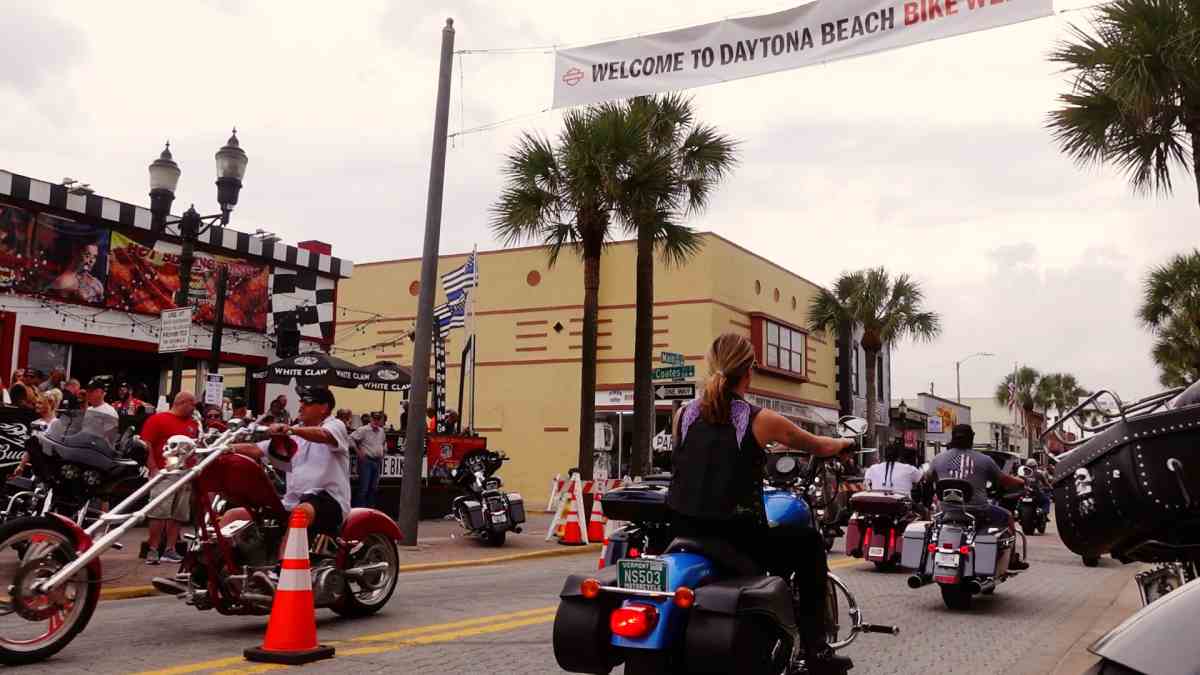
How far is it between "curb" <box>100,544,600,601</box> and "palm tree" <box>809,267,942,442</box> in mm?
26039

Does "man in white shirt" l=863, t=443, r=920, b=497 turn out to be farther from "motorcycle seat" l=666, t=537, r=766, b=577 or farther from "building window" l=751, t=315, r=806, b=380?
"building window" l=751, t=315, r=806, b=380

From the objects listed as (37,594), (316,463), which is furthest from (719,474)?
(37,594)

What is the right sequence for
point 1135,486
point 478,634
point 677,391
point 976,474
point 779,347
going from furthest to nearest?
point 779,347, point 677,391, point 976,474, point 478,634, point 1135,486

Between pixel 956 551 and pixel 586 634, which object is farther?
pixel 956 551

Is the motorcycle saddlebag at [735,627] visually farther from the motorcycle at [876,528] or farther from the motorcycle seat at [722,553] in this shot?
the motorcycle at [876,528]

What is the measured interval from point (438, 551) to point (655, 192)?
9654 millimetres

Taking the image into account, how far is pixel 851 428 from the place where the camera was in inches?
208

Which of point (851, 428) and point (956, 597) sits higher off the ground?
point (851, 428)

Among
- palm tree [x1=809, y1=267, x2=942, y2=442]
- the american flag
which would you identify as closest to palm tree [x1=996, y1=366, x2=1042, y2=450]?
palm tree [x1=809, y1=267, x2=942, y2=442]

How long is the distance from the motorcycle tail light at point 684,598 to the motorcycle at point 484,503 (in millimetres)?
11471

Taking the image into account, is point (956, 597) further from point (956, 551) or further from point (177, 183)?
point (177, 183)

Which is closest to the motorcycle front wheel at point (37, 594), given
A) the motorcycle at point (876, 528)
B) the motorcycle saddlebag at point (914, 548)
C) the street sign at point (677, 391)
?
the motorcycle saddlebag at point (914, 548)

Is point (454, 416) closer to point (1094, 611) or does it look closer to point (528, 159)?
point (528, 159)

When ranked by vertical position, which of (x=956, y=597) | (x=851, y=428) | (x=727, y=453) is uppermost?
(x=851, y=428)
